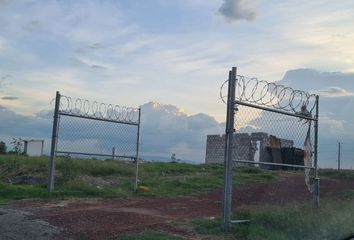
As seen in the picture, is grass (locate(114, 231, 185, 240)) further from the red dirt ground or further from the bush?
the bush

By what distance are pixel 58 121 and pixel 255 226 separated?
8.23m

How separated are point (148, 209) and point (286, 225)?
497 cm

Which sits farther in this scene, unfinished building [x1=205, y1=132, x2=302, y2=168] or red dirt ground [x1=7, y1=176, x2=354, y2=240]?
unfinished building [x1=205, y1=132, x2=302, y2=168]

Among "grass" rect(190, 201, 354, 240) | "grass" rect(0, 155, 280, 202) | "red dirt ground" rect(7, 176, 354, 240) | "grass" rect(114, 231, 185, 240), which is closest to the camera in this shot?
"grass" rect(114, 231, 185, 240)

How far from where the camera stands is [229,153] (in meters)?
9.71

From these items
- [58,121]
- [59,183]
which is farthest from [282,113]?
[59,183]

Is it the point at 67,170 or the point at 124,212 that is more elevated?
the point at 67,170

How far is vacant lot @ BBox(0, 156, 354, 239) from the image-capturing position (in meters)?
9.38

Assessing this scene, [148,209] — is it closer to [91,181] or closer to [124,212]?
[124,212]

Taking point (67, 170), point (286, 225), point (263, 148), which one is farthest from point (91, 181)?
point (286, 225)

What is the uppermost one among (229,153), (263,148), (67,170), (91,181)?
(263,148)

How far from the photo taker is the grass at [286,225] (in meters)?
8.98

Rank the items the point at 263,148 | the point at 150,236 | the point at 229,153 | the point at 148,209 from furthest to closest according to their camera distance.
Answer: the point at 263,148 → the point at 148,209 → the point at 229,153 → the point at 150,236

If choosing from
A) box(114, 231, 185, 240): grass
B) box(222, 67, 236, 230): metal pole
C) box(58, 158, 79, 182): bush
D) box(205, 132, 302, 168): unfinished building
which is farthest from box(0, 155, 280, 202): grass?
box(222, 67, 236, 230): metal pole
